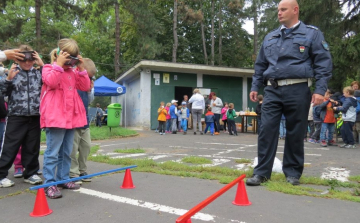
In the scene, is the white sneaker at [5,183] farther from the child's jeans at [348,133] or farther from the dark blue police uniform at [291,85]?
the child's jeans at [348,133]

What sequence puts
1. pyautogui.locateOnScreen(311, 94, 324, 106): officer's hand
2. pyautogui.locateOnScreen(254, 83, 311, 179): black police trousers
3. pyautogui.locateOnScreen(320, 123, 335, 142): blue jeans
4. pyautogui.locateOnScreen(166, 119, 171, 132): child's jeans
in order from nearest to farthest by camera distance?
1. pyautogui.locateOnScreen(311, 94, 324, 106): officer's hand
2. pyautogui.locateOnScreen(254, 83, 311, 179): black police trousers
3. pyautogui.locateOnScreen(320, 123, 335, 142): blue jeans
4. pyautogui.locateOnScreen(166, 119, 171, 132): child's jeans

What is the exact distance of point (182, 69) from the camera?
18328 mm

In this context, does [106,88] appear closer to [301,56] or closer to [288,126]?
[288,126]

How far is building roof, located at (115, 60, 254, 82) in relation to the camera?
1695cm

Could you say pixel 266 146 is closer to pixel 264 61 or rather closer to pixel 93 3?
pixel 264 61

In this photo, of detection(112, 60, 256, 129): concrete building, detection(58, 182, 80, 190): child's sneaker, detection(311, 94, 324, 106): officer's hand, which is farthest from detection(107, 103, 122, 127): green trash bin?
detection(311, 94, 324, 106): officer's hand

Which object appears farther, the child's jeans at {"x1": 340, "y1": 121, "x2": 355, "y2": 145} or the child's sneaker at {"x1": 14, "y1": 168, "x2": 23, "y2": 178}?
the child's jeans at {"x1": 340, "y1": 121, "x2": 355, "y2": 145}

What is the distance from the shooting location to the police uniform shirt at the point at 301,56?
3941mm

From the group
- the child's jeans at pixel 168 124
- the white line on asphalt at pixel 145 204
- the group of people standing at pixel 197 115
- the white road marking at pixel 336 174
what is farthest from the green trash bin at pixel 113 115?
the white road marking at pixel 336 174

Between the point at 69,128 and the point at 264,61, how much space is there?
2.76 meters

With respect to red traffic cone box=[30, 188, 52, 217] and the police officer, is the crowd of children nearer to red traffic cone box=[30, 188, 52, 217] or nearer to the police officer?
the police officer

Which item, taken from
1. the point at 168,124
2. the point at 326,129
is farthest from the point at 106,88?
the point at 326,129

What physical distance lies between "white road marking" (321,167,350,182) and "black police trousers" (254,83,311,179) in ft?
2.36

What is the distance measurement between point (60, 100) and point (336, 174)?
410 cm
